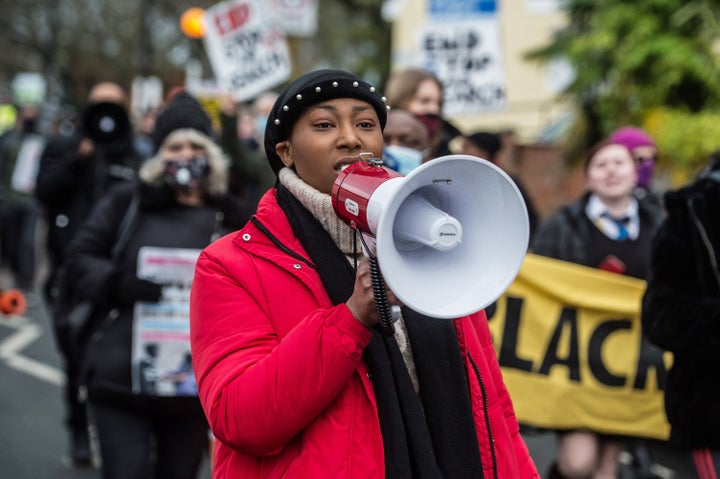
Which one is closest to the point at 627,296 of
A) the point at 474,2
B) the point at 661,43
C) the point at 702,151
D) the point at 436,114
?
the point at 436,114

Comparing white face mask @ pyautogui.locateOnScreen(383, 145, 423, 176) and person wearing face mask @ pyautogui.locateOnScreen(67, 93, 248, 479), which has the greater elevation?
white face mask @ pyautogui.locateOnScreen(383, 145, 423, 176)

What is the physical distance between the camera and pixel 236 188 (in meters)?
6.81

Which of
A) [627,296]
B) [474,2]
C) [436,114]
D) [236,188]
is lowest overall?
[627,296]

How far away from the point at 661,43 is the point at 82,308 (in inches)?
338

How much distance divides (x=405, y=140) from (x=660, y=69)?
25.1ft

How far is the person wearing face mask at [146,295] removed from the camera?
4051mm

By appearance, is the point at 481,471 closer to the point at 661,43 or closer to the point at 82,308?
the point at 82,308

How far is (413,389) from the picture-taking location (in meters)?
2.26

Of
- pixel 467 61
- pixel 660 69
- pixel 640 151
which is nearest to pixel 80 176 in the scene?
pixel 640 151

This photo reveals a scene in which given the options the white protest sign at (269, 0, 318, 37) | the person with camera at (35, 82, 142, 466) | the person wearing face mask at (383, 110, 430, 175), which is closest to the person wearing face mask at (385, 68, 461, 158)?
the person wearing face mask at (383, 110, 430, 175)

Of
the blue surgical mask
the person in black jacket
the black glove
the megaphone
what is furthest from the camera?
the blue surgical mask

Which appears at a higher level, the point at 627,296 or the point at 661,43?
the point at 661,43

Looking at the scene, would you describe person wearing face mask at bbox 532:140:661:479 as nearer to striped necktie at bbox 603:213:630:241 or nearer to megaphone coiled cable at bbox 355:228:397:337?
striped necktie at bbox 603:213:630:241

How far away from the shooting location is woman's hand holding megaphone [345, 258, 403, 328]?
2.01 meters
